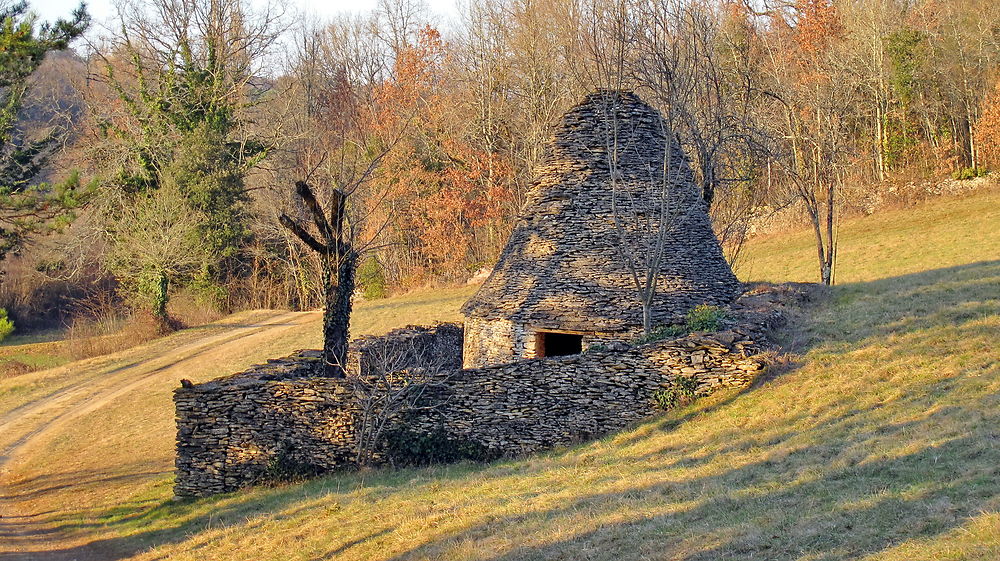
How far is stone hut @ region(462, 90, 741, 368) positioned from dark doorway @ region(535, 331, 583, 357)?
0.14ft

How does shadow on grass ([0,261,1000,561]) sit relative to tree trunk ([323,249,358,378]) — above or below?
below

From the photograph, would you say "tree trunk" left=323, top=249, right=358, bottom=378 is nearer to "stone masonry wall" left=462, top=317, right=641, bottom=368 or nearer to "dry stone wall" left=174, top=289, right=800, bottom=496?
"dry stone wall" left=174, top=289, right=800, bottom=496

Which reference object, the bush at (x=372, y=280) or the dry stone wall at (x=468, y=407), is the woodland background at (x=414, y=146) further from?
the dry stone wall at (x=468, y=407)

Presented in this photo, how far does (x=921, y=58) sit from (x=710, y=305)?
26723mm

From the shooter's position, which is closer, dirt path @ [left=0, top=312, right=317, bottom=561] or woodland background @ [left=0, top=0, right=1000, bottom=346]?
dirt path @ [left=0, top=312, right=317, bottom=561]

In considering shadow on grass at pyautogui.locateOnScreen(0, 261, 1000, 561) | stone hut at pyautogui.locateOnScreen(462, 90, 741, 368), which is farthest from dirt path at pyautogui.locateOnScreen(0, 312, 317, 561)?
stone hut at pyautogui.locateOnScreen(462, 90, 741, 368)

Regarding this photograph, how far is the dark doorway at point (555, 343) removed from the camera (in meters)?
16.5


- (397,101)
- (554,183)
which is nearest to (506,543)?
(554,183)

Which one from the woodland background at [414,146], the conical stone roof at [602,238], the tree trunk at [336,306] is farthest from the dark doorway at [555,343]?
the woodland background at [414,146]

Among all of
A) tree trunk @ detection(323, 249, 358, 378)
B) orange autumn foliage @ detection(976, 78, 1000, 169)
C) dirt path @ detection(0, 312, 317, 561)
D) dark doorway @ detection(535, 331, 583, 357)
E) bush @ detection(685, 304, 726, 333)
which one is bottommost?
dirt path @ detection(0, 312, 317, 561)

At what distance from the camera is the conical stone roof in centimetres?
1622

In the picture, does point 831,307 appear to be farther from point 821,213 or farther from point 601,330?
point 821,213

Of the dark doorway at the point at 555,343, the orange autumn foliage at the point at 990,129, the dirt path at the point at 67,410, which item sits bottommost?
the dirt path at the point at 67,410

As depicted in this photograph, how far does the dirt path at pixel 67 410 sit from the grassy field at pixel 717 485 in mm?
222
